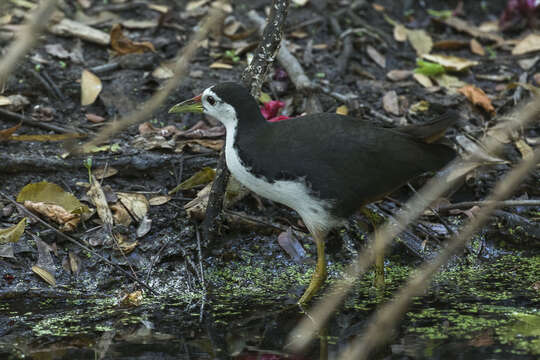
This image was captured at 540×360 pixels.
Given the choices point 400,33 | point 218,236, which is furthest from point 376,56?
point 218,236

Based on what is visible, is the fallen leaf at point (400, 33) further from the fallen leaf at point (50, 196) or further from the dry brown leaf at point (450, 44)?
the fallen leaf at point (50, 196)

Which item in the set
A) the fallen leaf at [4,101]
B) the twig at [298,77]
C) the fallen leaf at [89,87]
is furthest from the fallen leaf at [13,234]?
the twig at [298,77]

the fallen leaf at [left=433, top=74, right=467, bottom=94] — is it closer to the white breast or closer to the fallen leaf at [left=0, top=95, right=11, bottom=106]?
the white breast

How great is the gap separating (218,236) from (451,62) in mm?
2840

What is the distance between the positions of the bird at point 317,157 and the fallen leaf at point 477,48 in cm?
275

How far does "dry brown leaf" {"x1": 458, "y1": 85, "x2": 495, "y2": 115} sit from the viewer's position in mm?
5141

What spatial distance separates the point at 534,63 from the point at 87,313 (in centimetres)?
441

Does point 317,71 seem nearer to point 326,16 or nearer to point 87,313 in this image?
point 326,16

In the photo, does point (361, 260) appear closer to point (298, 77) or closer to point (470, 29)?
point (298, 77)

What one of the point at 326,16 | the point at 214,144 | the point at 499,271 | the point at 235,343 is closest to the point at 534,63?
the point at 326,16

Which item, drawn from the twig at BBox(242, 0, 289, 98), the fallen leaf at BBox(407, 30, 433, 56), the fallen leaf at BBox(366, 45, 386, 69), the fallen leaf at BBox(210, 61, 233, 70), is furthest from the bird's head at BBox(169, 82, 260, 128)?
the fallen leaf at BBox(407, 30, 433, 56)

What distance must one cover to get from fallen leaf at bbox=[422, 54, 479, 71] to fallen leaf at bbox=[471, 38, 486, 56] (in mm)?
304

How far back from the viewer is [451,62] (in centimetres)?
569

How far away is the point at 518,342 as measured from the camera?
2.95m
